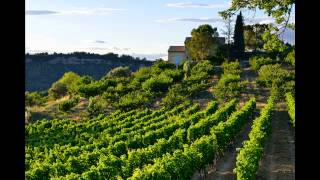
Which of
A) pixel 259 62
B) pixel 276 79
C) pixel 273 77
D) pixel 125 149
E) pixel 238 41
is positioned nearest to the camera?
pixel 125 149

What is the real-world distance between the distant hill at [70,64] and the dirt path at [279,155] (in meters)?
143

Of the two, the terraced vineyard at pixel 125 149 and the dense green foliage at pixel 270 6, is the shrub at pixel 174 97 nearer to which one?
the terraced vineyard at pixel 125 149

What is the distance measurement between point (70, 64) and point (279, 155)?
168m

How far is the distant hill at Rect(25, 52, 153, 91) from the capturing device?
183625 millimetres

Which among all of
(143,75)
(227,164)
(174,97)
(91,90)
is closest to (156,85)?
(174,97)

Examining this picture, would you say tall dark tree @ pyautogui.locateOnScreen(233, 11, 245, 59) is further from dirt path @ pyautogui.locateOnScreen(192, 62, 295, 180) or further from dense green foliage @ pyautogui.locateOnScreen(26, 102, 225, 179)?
dirt path @ pyautogui.locateOnScreen(192, 62, 295, 180)

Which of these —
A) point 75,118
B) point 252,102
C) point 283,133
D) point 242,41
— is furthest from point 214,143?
point 242,41

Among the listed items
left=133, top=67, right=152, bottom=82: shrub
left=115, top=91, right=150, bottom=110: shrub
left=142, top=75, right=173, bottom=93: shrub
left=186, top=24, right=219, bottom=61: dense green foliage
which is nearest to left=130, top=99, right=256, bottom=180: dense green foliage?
left=115, top=91, right=150, bottom=110: shrub

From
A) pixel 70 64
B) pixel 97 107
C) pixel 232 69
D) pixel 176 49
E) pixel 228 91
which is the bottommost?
pixel 97 107

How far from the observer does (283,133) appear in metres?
42.2

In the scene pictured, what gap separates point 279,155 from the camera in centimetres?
3262

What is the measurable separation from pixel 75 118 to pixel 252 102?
24.4 meters

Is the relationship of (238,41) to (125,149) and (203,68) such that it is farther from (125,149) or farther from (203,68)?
(125,149)
